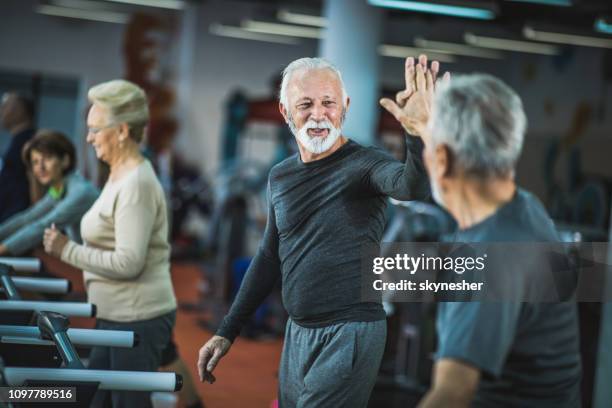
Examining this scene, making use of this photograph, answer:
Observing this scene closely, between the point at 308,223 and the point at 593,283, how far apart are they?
65 centimetres

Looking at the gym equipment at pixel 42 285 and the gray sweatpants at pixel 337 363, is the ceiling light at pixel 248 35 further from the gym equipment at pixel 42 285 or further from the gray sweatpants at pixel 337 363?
the gray sweatpants at pixel 337 363

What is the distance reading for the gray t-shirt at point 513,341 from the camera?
4.75 feet

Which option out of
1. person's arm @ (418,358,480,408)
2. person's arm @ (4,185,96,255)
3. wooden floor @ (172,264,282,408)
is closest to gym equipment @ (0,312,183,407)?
person's arm @ (418,358,480,408)

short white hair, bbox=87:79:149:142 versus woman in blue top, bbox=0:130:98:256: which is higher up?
short white hair, bbox=87:79:149:142

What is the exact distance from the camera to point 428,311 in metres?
5.53

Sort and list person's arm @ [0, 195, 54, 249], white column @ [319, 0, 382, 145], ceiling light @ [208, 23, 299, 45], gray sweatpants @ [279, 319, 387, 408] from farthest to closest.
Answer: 1. ceiling light @ [208, 23, 299, 45]
2. white column @ [319, 0, 382, 145]
3. person's arm @ [0, 195, 54, 249]
4. gray sweatpants @ [279, 319, 387, 408]

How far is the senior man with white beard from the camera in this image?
6.88ft

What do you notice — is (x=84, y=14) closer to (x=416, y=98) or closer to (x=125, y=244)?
(x=125, y=244)

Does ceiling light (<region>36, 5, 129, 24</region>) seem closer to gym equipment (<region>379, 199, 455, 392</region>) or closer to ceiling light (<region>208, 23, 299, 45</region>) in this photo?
ceiling light (<region>208, 23, 299, 45</region>)

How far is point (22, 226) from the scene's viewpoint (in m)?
3.72

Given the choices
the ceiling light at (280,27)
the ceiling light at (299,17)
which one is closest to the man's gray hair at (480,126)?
the ceiling light at (299,17)

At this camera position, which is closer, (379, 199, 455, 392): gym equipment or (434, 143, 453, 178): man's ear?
(434, 143, 453, 178): man's ear

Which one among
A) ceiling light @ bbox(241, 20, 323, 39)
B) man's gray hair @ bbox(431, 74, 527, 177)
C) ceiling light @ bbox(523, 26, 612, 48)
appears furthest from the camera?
A: ceiling light @ bbox(241, 20, 323, 39)

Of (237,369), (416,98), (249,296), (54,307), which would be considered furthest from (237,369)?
(416,98)
